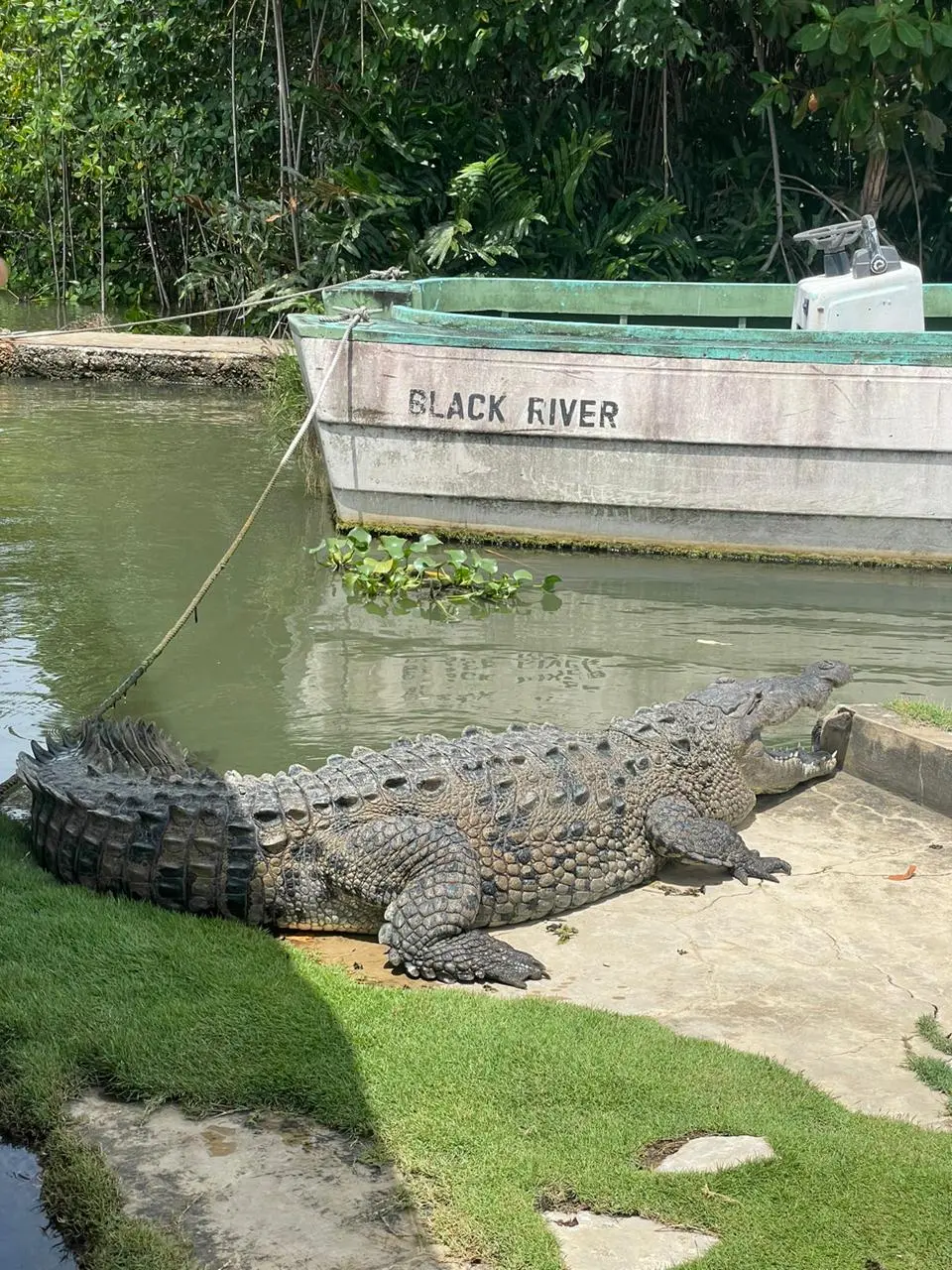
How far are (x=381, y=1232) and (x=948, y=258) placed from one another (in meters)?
13.4

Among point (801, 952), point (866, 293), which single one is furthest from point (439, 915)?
point (866, 293)

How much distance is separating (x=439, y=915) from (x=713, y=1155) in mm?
1426

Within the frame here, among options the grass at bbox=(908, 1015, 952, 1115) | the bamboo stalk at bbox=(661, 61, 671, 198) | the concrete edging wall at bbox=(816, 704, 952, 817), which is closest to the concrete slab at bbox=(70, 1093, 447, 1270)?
the grass at bbox=(908, 1015, 952, 1115)

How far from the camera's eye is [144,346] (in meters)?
14.9

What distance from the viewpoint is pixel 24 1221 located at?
304 centimetres

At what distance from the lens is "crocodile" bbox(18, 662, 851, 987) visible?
4359mm

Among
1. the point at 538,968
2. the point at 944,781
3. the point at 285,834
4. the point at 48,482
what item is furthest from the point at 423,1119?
the point at 48,482

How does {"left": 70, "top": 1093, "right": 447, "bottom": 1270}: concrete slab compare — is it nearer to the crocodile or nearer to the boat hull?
the crocodile

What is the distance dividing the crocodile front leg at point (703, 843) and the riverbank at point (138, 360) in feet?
34.2

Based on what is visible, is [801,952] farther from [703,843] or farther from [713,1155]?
[713,1155]

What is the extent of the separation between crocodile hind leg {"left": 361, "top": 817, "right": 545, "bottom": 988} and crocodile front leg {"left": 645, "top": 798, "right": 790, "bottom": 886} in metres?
0.77

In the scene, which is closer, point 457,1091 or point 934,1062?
point 457,1091

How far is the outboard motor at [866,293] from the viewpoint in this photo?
956 cm

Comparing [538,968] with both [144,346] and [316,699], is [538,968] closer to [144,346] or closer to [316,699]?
[316,699]
